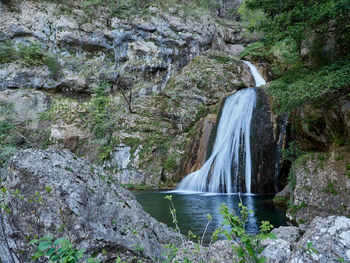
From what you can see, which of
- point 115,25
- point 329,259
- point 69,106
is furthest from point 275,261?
point 115,25

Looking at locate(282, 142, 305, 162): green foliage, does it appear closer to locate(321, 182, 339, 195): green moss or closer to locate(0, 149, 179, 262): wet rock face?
locate(321, 182, 339, 195): green moss

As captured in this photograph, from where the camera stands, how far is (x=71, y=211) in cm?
225

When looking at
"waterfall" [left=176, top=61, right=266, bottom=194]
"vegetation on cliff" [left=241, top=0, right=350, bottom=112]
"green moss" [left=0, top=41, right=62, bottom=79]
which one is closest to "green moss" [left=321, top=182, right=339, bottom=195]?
"vegetation on cliff" [left=241, top=0, right=350, bottom=112]

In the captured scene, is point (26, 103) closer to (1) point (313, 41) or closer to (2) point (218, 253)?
(1) point (313, 41)

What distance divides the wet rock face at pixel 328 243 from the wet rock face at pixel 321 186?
162 inches

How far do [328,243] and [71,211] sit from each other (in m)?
2.30

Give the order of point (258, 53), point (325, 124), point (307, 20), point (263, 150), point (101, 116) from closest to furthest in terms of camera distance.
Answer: point (307, 20) < point (325, 124) < point (263, 150) < point (101, 116) < point (258, 53)

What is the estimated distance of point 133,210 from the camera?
9.93 feet

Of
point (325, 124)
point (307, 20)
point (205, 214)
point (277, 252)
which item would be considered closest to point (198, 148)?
point (205, 214)

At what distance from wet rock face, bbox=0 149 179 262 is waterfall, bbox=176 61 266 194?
28.4 feet

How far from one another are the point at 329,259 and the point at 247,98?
12282mm

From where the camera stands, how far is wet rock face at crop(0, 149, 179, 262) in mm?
2086

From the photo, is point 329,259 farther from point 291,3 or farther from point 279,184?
point 279,184

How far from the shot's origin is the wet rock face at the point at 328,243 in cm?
156
